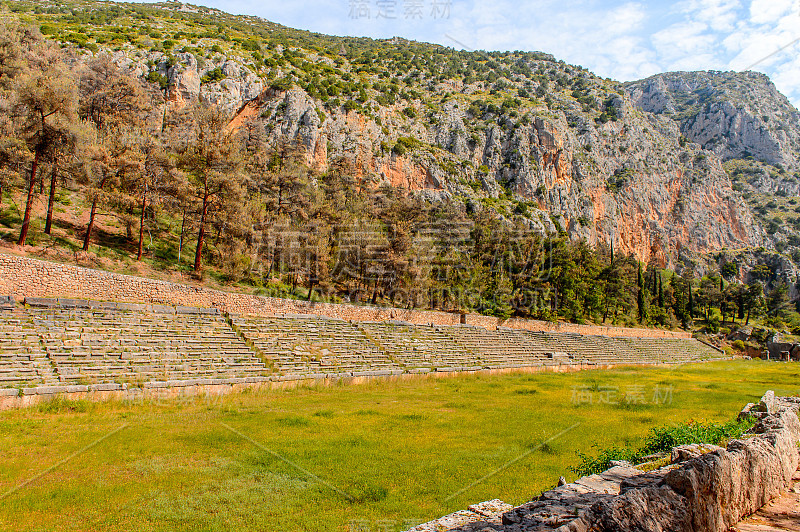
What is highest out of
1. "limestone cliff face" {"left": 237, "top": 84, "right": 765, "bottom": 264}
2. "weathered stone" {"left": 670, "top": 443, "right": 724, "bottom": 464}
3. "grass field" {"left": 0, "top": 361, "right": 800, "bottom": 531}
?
"limestone cliff face" {"left": 237, "top": 84, "right": 765, "bottom": 264}

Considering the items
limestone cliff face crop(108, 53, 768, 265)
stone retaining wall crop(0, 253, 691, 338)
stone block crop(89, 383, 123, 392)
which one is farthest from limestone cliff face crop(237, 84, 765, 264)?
stone block crop(89, 383, 123, 392)

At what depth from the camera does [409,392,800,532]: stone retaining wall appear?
3.74 m

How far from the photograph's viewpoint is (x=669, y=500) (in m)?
3.95

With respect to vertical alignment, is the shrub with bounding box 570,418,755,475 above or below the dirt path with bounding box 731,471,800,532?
below

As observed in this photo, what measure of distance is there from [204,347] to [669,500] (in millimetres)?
19026

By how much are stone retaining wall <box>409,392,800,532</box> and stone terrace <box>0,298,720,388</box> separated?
14.2 metres

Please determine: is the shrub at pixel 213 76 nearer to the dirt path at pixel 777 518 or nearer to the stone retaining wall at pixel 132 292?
the stone retaining wall at pixel 132 292

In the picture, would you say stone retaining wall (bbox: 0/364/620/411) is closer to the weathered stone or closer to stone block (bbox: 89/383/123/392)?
stone block (bbox: 89/383/123/392)

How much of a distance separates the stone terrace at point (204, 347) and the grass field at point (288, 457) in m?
2.02

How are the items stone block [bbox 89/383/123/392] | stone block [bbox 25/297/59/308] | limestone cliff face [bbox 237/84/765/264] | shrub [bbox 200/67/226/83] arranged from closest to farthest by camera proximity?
stone block [bbox 89/383/123/392], stone block [bbox 25/297/59/308], shrub [bbox 200/67/226/83], limestone cliff face [bbox 237/84/765/264]

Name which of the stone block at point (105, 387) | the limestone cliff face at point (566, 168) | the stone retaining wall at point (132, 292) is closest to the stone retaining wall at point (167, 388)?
the stone block at point (105, 387)

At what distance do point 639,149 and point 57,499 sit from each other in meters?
145

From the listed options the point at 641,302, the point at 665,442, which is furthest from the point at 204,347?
the point at 641,302

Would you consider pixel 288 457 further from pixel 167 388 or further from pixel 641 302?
pixel 641 302
